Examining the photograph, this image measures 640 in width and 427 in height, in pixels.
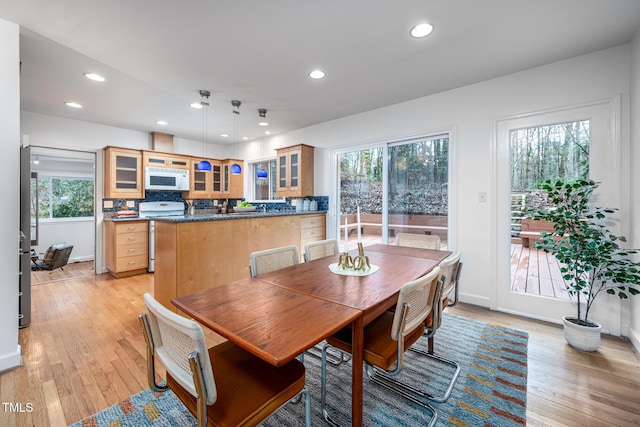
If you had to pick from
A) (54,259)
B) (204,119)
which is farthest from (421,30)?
(54,259)

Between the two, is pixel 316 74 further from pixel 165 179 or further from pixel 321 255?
pixel 165 179

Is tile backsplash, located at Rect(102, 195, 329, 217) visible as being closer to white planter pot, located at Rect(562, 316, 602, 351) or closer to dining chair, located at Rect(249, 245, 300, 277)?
dining chair, located at Rect(249, 245, 300, 277)

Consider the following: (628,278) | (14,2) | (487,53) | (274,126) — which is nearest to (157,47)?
(14,2)

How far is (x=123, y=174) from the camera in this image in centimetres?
456

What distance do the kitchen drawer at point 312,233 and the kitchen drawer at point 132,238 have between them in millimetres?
2730

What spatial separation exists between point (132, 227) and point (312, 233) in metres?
2.97

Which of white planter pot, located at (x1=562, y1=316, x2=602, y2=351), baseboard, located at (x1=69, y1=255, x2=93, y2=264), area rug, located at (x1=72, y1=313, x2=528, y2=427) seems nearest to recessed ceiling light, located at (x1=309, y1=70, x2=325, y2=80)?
area rug, located at (x1=72, y1=313, x2=528, y2=427)

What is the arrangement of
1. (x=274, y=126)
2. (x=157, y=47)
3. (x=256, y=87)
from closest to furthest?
(x=157, y=47), (x=256, y=87), (x=274, y=126)

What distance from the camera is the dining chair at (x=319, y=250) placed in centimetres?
227

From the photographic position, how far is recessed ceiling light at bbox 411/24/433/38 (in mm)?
2002

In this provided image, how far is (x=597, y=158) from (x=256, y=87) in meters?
3.44

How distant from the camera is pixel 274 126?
4.68m

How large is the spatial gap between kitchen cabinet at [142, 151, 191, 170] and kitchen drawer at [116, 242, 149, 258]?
1447 mm

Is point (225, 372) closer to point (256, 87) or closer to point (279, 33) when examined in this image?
point (279, 33)
